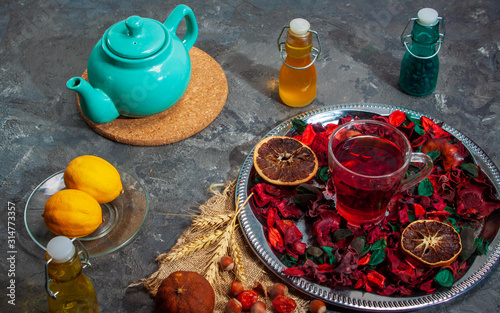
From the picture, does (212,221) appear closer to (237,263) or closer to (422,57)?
(237,263)

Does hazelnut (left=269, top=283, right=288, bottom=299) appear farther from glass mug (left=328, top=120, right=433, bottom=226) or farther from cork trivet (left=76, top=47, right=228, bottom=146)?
cork trivet (left=76, top=47, right=228, bottom=146)

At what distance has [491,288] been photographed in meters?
1.26

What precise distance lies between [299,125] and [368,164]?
1.00ft

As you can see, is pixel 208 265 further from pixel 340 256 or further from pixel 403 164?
pixel 403 164

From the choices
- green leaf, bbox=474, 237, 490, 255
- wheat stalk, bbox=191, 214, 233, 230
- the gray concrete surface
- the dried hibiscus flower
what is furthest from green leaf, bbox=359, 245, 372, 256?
wheat stalk, bbox=191, 214, 233, 230

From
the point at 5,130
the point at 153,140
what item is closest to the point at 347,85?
the point at 153,140

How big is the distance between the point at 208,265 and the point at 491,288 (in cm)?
72

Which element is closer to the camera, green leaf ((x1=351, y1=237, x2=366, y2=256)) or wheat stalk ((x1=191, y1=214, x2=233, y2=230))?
green leaf ((x1=351, y1=237, x2=366, y2=256))

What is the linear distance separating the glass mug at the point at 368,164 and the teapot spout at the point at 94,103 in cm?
75

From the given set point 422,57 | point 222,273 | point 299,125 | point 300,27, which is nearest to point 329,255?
point 222,273

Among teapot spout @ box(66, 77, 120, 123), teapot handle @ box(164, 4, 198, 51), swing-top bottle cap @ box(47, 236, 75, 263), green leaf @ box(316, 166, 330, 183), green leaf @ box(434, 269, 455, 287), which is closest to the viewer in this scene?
swing-top bottle cap @ box(47, 236, 75, 263)

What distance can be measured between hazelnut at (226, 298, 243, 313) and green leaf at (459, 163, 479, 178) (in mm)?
704

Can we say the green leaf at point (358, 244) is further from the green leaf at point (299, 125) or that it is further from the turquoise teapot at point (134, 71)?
the turquoise teapot at point (134, 71)

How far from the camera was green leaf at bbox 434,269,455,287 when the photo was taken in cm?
114
